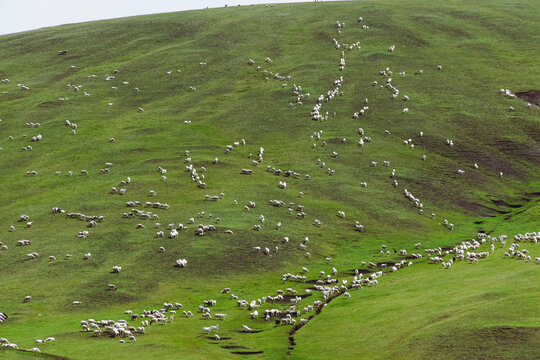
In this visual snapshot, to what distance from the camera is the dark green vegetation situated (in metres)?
54.1

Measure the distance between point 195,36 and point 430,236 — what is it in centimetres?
9557

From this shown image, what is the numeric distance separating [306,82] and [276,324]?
82395mm

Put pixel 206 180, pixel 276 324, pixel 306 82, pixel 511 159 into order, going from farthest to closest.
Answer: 1. pixel 306 82
2. pixel 511 159
3. pixel 206 180
4. pixel 276 324

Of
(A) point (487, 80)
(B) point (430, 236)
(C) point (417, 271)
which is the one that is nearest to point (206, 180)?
(B) point (430, 236)

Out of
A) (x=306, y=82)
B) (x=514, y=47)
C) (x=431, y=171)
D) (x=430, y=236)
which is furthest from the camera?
(x=514, y=47)

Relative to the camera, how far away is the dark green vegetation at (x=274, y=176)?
54.1 meters

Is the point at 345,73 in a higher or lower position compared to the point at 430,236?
higher

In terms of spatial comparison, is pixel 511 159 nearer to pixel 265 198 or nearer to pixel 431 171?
pixel 431 171

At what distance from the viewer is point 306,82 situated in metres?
136

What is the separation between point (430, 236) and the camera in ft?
294

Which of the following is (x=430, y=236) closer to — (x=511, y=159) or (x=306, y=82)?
(x=511, y=159)

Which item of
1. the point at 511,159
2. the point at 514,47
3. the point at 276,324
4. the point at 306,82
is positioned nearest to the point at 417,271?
the point at 276,324

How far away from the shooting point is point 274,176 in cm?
10181

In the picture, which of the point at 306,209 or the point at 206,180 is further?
the point at 206,180
